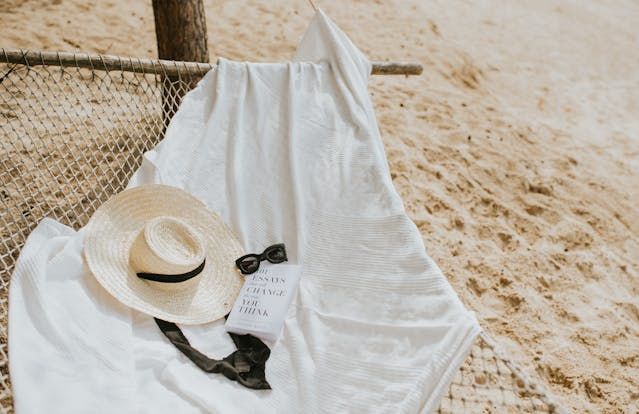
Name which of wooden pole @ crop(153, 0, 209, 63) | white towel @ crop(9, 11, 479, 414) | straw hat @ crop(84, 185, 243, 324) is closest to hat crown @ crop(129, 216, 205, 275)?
straw hat @ crop(84, 185, 243, 324)

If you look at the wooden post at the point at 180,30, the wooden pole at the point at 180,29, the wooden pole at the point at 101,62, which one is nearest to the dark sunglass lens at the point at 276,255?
the wooden pole at the point at 101,62

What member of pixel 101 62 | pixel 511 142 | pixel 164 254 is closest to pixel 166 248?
pixel 164 254

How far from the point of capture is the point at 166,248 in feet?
3.98

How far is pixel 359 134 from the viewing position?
1.60 meters

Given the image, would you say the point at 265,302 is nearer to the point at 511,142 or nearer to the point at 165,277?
the point at 165,277

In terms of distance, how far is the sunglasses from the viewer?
138 cm

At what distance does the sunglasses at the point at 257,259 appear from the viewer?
1.38m

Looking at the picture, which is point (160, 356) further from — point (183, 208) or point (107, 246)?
point (183, 208)

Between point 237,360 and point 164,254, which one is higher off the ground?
point 164,254

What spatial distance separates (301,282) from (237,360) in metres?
0.25

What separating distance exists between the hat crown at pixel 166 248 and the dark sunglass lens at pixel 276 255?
0.19m

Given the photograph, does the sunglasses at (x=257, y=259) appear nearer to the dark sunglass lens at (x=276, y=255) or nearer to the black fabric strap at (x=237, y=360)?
the dark sunglass lens at (x=276, y=255)

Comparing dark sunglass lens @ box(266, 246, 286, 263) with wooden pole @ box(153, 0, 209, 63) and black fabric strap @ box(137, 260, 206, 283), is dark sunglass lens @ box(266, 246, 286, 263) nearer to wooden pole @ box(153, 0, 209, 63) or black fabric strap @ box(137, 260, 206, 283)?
black fabric strap @ box(137, 260, 206, 283)

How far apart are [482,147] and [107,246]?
1.85m
